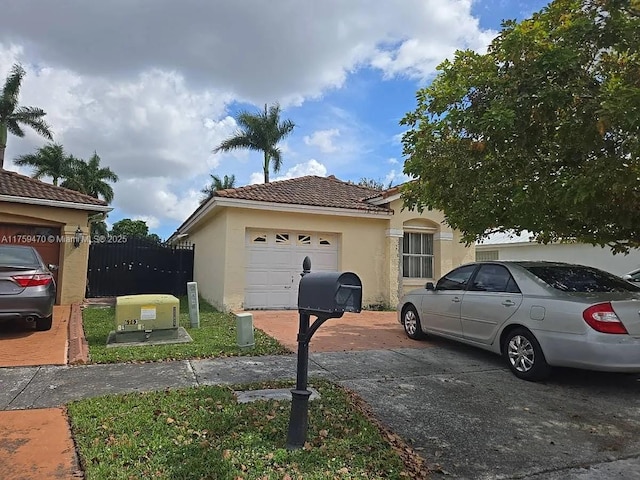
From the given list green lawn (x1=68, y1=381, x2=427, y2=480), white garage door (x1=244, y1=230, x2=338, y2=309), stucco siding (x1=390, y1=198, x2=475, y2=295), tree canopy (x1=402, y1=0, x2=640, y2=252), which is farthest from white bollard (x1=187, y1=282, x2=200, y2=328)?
stucco siding (x1=390, y1=198, x2=475, y2=295)

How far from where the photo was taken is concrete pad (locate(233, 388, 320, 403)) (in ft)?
15.2

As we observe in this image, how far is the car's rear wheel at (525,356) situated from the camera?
18.1 ft

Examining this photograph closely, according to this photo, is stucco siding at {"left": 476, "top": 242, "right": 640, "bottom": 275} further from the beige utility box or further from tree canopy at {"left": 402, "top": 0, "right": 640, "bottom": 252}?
the beige utility box

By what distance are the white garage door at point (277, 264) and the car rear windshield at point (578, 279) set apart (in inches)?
277

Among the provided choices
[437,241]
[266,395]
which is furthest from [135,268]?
[266,395]

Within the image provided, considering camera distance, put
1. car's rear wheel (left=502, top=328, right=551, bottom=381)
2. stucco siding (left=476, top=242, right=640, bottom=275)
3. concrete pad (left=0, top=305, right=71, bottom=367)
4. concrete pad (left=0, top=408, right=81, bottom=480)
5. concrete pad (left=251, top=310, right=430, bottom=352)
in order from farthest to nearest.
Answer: stucco siding (left=476, top=242, right=640, bottom=275), concrete pad (left=251, top=310, right=430, bottom=352), concrete pad (left=0, top=305, right=71, bottom=367), car's rear wheel (left=502, top=328, right=551, bottom=381), concrete pad (left=0, top=408, right=81, bottom=480)

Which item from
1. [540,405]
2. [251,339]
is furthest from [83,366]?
[540,405]

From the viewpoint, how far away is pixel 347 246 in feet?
42.7

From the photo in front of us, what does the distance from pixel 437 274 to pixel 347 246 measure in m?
3.18

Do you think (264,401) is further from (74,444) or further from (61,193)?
(61,193)

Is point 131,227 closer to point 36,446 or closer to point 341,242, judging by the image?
point 341,242

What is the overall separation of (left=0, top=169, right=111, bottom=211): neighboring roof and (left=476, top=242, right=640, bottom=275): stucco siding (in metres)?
16.5

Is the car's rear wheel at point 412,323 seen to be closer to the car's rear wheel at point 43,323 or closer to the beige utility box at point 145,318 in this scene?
the beige utility box at point 145,318

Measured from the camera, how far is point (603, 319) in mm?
5102
